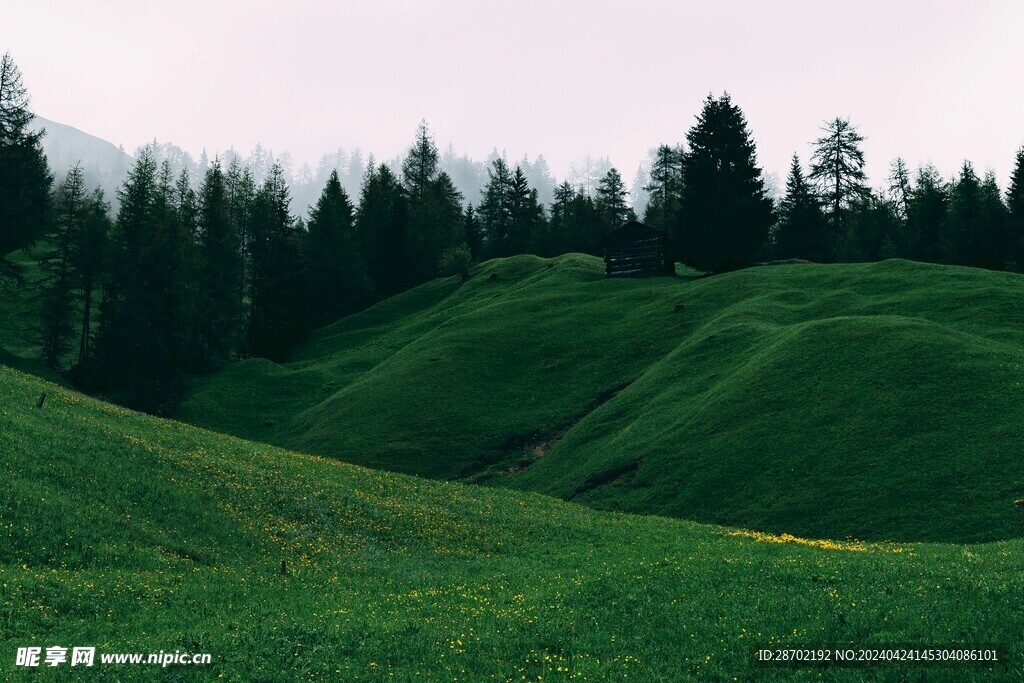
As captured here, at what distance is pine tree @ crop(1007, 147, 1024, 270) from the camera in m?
89.6

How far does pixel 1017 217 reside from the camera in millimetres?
90812

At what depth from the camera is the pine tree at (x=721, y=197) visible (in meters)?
91.9

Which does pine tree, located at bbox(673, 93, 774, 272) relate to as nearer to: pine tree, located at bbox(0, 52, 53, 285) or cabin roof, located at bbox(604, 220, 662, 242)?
cabin roof, located at bbox(604, 220, 662, 242)

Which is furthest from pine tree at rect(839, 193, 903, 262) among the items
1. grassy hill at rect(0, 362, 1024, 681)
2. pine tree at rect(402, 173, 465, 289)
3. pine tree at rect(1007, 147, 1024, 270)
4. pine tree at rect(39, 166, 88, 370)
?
pine tree at rect(39, 166, 88, 370)

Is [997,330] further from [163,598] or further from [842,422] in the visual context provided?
[163,598]

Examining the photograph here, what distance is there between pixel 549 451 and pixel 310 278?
6985 cm

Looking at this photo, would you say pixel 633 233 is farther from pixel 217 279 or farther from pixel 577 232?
pixel 217 279

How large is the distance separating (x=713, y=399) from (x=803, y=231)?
7724 centimetres

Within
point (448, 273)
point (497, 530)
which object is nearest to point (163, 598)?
point (497, 530)

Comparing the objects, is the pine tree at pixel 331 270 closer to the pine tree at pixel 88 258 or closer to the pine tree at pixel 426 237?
the pine tree at pixel 426 237

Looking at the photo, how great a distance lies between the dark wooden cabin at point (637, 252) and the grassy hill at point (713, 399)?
11.4ft

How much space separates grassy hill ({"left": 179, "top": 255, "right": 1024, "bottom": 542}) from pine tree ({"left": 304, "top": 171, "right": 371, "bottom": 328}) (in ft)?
73.6

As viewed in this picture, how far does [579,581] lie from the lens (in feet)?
67.6

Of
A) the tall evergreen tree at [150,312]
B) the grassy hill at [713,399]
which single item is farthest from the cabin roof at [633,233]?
the tall evergreen tree at [150,312]
